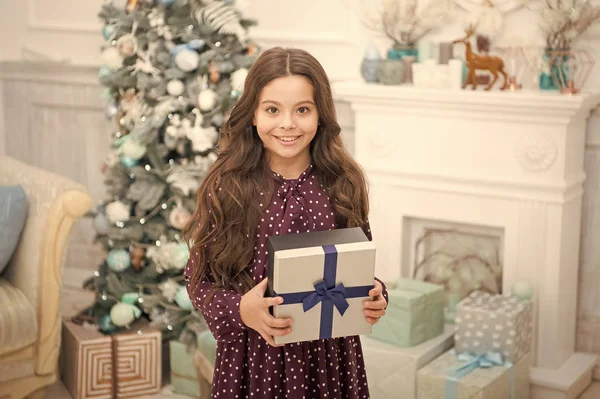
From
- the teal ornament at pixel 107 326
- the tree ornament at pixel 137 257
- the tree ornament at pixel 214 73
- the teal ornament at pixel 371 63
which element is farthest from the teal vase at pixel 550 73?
the teal ornament at pixel 107 326

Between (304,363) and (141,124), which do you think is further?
(141,124)

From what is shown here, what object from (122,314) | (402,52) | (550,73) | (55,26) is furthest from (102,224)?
(550,73)

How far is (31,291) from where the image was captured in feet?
11.5

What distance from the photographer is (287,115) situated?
1.91 metres

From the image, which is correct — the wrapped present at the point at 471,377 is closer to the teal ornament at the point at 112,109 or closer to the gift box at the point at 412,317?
the gift box at the point at 412,317

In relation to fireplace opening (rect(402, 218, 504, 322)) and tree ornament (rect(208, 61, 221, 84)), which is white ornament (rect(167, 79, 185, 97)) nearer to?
tree ornament (rect(208, 61, 221, 84))

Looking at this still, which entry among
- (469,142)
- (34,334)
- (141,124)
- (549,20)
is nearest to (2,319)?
(34,334)

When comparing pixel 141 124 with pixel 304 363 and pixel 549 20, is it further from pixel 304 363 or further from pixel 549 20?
pixel 304 363

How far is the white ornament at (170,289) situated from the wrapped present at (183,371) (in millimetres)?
193

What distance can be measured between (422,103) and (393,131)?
0.20 m

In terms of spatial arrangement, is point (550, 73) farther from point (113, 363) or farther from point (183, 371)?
point (113, 363)

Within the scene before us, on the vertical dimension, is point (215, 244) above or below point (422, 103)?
below

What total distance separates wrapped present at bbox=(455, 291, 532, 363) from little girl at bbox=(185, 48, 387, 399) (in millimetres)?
1423

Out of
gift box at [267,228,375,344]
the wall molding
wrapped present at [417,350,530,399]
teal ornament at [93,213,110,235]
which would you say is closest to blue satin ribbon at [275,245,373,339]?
gift box at [267,228,375,344]
